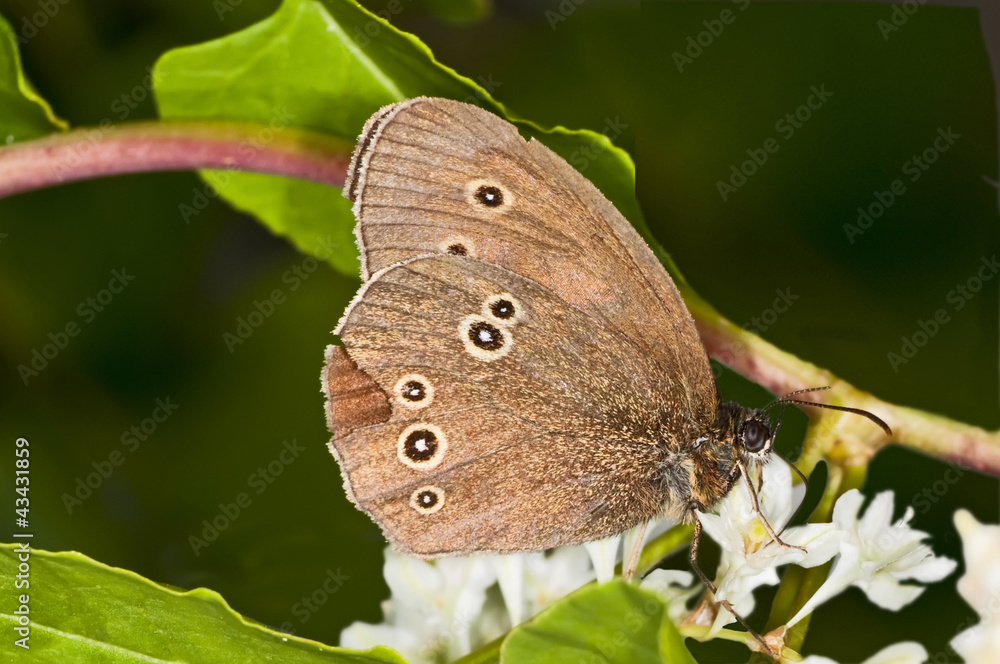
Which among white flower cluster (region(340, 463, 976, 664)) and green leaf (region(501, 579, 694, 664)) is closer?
green leaf (region(501, 579, 694, 664))

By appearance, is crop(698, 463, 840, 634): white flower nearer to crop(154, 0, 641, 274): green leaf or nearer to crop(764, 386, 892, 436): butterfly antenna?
→ crop(764, 386, 892, 436): butterfly antenna

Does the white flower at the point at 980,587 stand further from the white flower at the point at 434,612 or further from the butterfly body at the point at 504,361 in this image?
the white flower at the point at 434,612

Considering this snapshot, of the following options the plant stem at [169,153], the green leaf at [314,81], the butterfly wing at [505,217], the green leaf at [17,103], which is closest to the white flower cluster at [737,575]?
the butterfly wing at [505,217]

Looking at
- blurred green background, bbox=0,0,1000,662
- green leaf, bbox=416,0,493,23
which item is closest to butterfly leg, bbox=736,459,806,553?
blurred green background, bbox=0,0,1000,662

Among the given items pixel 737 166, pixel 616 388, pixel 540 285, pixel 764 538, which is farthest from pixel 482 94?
pixel 764 538

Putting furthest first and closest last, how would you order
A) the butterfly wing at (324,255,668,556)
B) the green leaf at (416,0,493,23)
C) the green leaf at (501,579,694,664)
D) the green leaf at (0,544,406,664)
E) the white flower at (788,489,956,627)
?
the green leaf at (416,0,493,23) → the butterfly wing at (324,255,668,556) → the white flower at (788,489,956,627) → the green leaf at (0,544,406,664) → the green leaf at (501,579,694,664)

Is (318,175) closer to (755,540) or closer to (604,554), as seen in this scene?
(604,554)

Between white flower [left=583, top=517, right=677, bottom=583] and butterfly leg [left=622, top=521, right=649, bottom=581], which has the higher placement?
butterfly leg [left=622, top=521, right=649, bottom=581]

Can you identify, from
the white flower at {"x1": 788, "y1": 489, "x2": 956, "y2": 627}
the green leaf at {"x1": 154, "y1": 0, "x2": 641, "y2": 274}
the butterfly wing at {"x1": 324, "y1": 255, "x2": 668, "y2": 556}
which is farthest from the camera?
the green leaf at {"x1": 154, "y1": 0, "x2": 641, "y2": 274}
